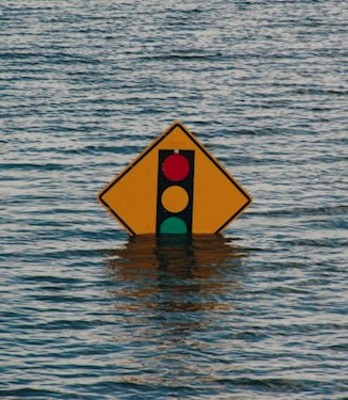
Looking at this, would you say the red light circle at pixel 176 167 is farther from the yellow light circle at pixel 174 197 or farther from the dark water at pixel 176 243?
the dark water at pixel 176 243

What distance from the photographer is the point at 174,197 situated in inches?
675

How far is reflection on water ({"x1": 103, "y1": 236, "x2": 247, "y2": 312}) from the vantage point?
15.3 metres

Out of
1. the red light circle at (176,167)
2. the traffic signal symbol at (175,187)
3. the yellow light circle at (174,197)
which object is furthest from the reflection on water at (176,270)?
the red light circle at (176,167)

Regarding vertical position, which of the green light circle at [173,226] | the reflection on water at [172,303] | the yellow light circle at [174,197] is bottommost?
the reflection on water at [172,303]

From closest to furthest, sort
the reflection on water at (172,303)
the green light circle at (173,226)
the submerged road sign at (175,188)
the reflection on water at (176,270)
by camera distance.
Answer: the reflection on water at (172,303) < the reflection on water at (176,270) < the submerged road sign at (175,188) < the green light circle at (173,226)

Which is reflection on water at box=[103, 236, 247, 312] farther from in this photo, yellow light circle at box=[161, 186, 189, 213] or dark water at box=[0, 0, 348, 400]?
yellow light circle at box=[161, 186, 189, 213]

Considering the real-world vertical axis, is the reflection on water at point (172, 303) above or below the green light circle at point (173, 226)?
below

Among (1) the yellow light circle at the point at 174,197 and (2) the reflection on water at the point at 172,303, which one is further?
(1) the yellow light circle at the point at 174,197

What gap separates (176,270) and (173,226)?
1.04 m

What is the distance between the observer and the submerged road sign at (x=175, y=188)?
17.0 metres

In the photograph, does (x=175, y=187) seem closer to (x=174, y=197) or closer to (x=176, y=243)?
(x=174, y=197)

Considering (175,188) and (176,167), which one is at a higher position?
(176,167)

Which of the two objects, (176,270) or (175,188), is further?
(175,188)

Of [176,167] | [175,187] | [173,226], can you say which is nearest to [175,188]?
[175,187]
